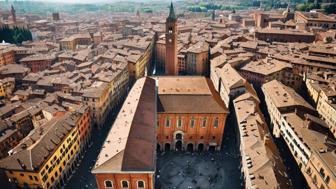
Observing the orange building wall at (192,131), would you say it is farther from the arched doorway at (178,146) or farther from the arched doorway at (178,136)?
the arched doorway at (178,146)

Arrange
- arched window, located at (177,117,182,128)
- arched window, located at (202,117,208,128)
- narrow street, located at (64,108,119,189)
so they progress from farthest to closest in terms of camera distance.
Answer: arched window, located at (177,117,182,128)
arched window, located at (202,117,208,128)
narrow street, located at (64,108,119,189)

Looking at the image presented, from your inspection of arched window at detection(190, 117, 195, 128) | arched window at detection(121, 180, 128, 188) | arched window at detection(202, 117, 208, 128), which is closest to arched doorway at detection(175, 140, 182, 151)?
arched window at detection(190, 117, 195, 128)

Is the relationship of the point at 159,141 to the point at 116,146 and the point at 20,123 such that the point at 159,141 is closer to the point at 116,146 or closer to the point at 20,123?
the point at 116,146

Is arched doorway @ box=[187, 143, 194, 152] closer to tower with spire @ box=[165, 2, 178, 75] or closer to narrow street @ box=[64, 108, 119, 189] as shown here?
narrow street @ box=[64, 108, 119, 189]

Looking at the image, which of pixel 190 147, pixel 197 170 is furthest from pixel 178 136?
pixel 197 170

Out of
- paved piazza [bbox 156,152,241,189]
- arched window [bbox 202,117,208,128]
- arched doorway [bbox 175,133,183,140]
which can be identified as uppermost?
arched window [bbox 202,117,208,128]

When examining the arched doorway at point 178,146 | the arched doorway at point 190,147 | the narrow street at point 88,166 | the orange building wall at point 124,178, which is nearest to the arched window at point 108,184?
the orange building wall at point 124,178

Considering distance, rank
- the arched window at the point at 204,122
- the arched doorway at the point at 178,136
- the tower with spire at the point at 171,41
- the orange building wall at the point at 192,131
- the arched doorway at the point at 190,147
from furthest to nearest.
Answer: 1. the tower with spire at the point at 171,41
2. the arched doorway at the point at 190,147
3. the arched doorway at the point at 178,136
4. the arched window at the point at 204,122
5. the orange building wall at the point at 192,131
